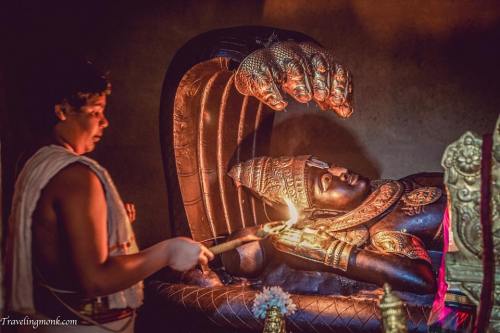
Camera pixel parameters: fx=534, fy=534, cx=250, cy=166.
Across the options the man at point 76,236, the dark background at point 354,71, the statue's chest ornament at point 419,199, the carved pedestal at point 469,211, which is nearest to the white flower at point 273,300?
the man at point 76,236

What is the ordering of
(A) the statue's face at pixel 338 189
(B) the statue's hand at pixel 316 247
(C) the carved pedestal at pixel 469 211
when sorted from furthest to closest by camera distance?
(A) the statue's face at pixel 338 189, (B) the statue's hand at pixel 316 247, (C) the carved pedestal at pixel 469 211

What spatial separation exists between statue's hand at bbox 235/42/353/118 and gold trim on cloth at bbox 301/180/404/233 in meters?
0.80

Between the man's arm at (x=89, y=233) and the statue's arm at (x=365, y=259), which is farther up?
the man's arm at (x=89, y=233)

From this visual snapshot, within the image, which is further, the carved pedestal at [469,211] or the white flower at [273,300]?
the white flower at [273,300]

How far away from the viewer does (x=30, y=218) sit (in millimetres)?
1902

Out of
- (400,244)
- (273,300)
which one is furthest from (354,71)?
(273,300)

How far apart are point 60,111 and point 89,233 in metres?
0.49

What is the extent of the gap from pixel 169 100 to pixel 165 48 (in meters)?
1.14

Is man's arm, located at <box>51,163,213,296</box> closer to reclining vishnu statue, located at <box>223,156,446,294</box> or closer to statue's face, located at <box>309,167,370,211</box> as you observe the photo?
reclining vishnu statue, located at <box>223,156,446,294</box>

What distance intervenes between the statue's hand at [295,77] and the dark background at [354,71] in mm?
1568

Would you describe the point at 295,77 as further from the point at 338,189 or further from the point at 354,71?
the point at 354,71

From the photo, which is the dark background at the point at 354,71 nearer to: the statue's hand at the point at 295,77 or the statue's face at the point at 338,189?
the statue's face at the point at 338,189

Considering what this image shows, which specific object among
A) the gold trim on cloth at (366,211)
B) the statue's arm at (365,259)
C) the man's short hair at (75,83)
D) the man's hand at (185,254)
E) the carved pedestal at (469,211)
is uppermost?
the man's short hair at (75,83)

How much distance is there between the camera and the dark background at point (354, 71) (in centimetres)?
417
